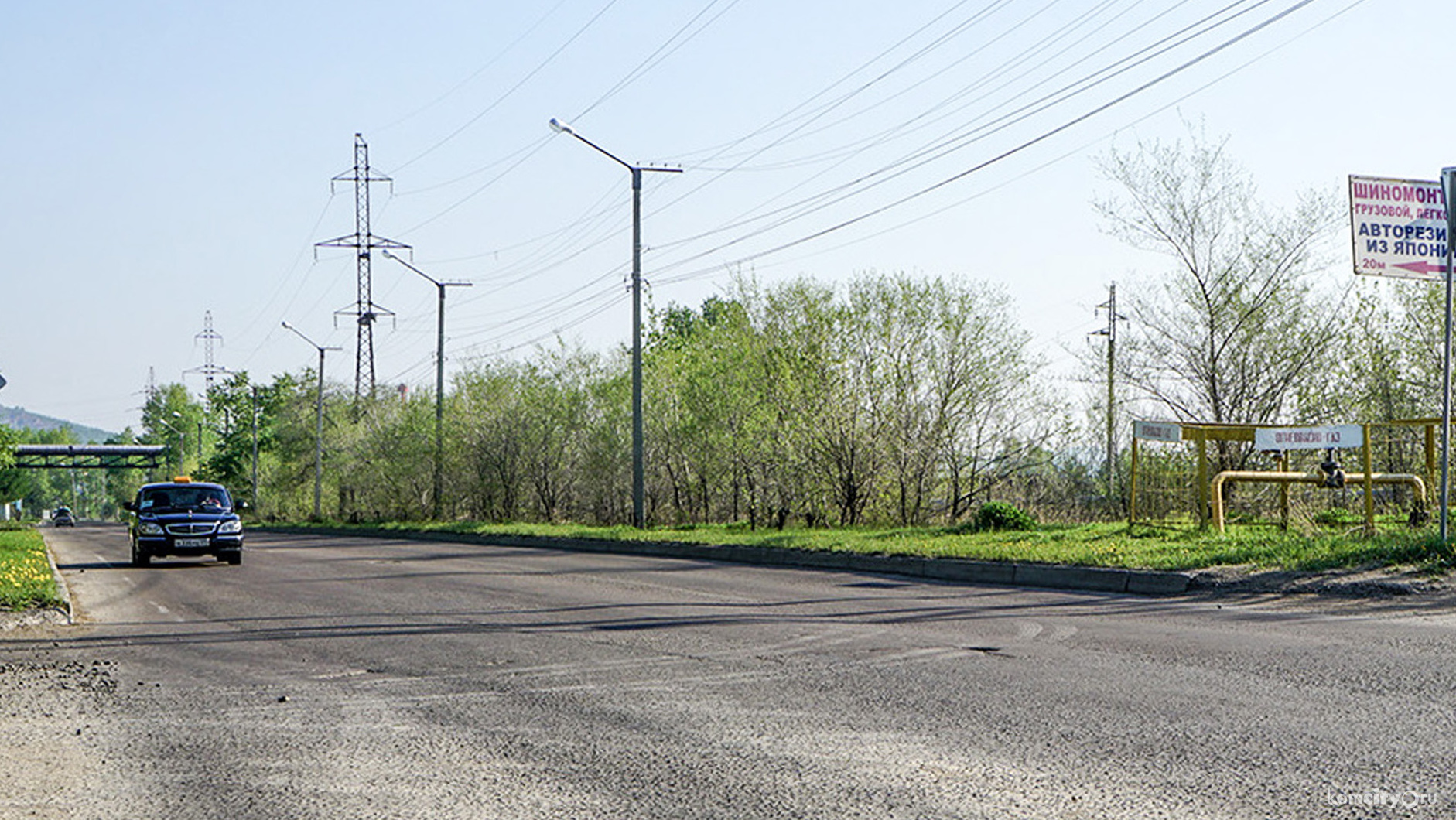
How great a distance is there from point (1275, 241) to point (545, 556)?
16246 mm

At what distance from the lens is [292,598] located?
16016 millimetres

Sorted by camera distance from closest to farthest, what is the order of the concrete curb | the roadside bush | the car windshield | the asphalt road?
the asphalt road, the concrete curb, the roadside bush, the car windshield

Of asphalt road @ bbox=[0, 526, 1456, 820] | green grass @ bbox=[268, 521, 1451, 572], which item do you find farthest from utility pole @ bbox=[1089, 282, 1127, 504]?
asphalt road @ bbox=[0, 526, 1456, 820]

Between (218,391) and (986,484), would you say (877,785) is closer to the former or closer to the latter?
(986,484)

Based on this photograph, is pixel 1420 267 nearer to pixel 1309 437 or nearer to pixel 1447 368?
pixel 1447 368

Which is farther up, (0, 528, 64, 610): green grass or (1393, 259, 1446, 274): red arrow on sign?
(1393, 259, 1446, 274): red arrow on sign

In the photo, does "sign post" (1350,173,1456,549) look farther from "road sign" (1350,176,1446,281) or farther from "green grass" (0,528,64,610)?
"green grass" (0,528,64,610)

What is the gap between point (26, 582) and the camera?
15.7m

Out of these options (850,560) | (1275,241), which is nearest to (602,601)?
(850,560)

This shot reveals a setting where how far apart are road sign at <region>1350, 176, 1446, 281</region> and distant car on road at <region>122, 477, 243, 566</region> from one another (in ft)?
62.0

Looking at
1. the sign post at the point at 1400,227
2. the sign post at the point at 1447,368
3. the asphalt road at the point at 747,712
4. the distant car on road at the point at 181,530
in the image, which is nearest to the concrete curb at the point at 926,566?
the asphalt road at the point at 747,712

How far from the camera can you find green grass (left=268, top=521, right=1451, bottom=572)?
14.3 meters

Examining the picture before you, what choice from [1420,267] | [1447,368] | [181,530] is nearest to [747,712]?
[1447,368]

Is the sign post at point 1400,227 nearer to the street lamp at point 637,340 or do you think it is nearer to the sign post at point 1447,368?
the sign post at point 1447,368
